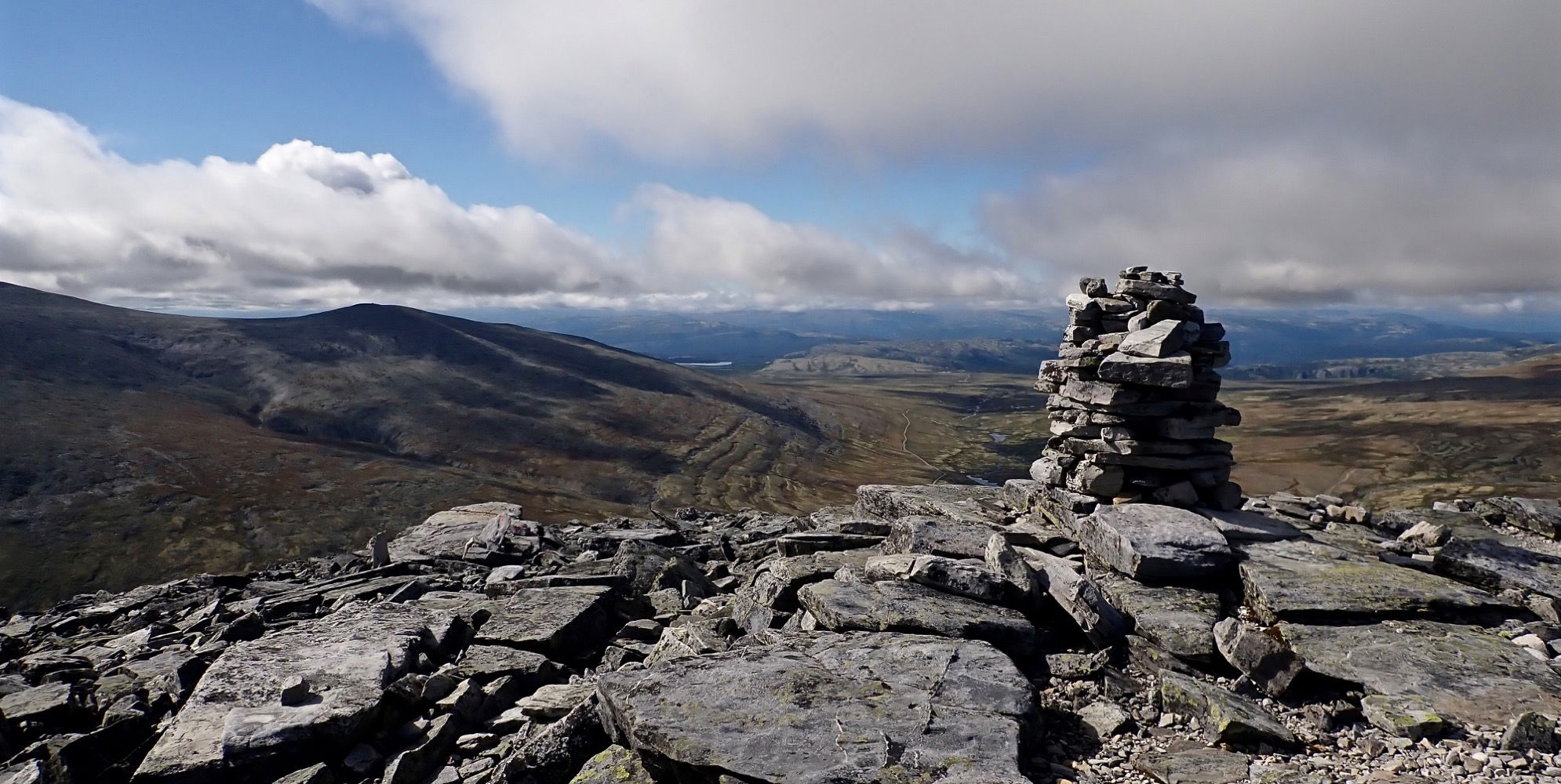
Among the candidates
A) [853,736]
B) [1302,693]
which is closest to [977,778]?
[853,736]

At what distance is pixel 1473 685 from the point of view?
497 inches

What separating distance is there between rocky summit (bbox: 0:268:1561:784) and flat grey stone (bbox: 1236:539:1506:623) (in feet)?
0.25

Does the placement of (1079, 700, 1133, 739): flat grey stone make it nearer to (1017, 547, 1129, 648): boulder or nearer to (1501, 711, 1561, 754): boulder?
(1017, 547, 1129, 648): boulder

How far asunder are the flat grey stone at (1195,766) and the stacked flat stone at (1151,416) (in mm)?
10810

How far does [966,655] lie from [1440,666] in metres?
8.69

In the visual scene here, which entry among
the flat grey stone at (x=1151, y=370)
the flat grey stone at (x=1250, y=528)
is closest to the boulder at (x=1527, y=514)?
the flat grey stone at (x=1250, y=528)

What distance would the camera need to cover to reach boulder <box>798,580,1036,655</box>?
15.1m

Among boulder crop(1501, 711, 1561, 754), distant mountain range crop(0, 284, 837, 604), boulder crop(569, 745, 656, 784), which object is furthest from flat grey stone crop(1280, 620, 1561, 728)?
distant mountain range crop(0, 284, 837, 604)

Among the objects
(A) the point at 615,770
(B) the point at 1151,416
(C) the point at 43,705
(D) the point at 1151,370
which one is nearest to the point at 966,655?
(A) the point at 615,770

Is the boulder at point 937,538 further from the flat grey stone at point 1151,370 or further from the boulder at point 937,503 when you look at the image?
the flat grey stone at point 1151,370

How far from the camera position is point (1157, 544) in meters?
18.0

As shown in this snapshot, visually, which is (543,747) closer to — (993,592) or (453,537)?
(993,592)

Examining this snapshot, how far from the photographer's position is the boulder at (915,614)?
15117 millimetres

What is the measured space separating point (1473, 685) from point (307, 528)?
4838 inches
